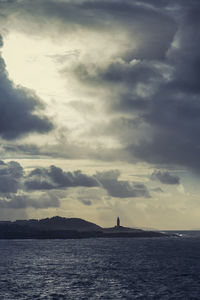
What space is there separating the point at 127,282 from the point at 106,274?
44.2ft

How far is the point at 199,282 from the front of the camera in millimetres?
79062

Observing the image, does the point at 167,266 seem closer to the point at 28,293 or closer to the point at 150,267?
the point at 150,267

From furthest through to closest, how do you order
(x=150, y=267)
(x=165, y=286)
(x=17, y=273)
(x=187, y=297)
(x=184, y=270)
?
1. (x=150, y=267)
2. (x=184, y=270)
3. (x=17, y=273)
4. (x=165, y=286)
5. (x=187, y=297)

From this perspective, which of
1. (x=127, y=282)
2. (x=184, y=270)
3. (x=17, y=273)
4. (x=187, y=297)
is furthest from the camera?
(x=184, y=270)

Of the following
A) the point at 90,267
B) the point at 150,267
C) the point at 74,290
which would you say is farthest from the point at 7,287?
the point at 150,267

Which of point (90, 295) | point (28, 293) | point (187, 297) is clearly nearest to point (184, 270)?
point (187, 297)

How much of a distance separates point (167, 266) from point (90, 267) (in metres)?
23.1

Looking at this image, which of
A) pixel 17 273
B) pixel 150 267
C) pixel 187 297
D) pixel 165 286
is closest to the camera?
pixel 187 297

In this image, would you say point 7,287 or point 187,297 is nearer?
point 187,297

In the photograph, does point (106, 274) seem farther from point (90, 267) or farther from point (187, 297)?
point (187, 297)

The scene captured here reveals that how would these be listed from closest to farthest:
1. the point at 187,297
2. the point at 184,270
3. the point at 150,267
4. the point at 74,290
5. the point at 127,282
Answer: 1. the point at 187,297
2. the point at 74,290
3. the point at 127,282
4. the point at 184,270
5. the point at 150,267

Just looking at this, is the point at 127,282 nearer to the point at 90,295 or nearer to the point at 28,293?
the point at 90,295

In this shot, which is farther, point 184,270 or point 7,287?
point 184,270

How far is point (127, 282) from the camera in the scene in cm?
7894
